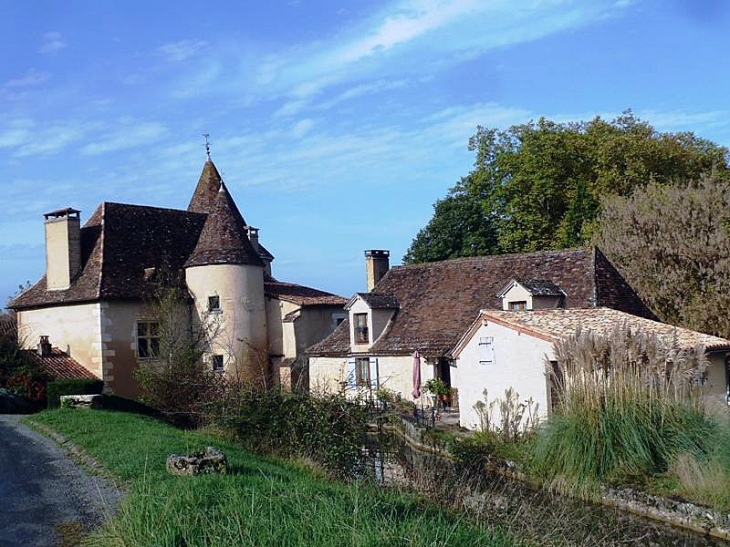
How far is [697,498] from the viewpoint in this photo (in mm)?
13227

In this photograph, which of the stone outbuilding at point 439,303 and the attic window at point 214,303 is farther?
the attic window at point 214,303

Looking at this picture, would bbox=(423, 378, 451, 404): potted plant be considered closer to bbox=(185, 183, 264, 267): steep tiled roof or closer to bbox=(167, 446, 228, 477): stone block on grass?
bbox=(185, 183, 264, 267): steep tiled roof

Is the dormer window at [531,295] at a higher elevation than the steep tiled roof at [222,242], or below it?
below

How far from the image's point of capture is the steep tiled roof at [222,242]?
30.3 m

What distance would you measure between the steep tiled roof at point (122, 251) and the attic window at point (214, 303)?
6.83 ft

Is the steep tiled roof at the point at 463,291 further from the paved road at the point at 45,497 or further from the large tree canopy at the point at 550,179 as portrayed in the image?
the paved road at the point at 45,497

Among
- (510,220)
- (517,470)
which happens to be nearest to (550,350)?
(517,470)

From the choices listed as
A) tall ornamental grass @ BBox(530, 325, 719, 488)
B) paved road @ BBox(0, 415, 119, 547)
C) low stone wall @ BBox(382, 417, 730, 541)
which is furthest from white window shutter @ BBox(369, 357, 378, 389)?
paved road @ BBox(0, 415, 119, 547)

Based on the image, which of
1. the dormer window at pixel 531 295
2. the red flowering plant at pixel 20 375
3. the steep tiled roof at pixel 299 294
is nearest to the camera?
the dormer window at pixel 531 295

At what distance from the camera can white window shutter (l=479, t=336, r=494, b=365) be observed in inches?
806

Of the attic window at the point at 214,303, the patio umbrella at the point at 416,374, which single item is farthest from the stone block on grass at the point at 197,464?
the attic window at the point at 214,303

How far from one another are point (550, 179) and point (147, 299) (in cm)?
2057

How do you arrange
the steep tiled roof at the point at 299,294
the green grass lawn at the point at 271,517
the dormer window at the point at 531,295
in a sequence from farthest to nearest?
the steep tiled roof at the point at 299,294 → the dormer window at the point at 531,295 → the green grass lawn at the point at 271,517

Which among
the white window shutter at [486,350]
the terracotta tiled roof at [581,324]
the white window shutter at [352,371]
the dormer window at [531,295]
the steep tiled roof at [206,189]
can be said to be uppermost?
the steep tiled roof at [206,189]
